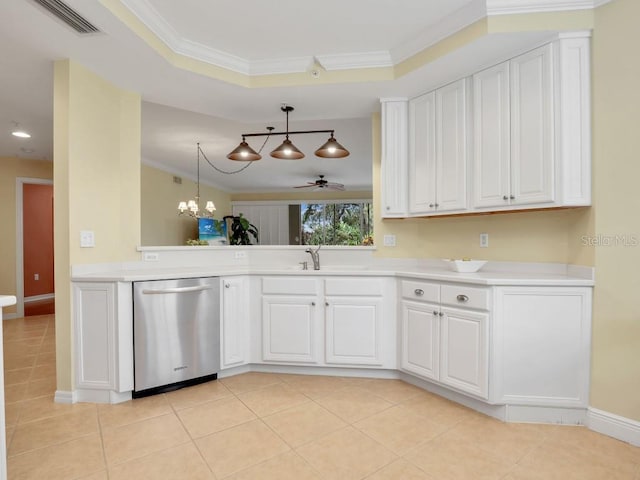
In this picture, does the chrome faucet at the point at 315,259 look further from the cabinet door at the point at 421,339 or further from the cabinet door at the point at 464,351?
the cabinet door at the point at 464,351

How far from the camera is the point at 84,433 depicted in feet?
6.98

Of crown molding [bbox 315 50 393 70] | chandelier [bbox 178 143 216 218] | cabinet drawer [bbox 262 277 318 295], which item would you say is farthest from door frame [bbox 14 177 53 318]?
crown molding [bbox 315 50 393 70]

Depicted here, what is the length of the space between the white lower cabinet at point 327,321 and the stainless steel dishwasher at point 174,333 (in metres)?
0.44

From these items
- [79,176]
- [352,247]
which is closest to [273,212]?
[352,247]

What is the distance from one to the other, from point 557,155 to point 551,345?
3.86ft

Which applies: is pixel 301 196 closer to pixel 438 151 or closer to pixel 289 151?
pixel 289 151

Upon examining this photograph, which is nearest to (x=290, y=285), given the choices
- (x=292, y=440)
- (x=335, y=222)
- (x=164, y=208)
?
(x=292, y=440)

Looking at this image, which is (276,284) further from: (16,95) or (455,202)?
(16,95)

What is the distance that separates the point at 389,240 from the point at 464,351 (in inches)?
50.5

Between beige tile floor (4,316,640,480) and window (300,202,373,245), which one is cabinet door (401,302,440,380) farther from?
window (300,202,373,245)

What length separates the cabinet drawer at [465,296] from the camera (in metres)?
2.29

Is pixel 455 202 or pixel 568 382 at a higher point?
pixel 455 202

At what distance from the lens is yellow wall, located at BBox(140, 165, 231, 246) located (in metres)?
6.32

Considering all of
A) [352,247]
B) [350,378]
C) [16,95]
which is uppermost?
[16,95]
